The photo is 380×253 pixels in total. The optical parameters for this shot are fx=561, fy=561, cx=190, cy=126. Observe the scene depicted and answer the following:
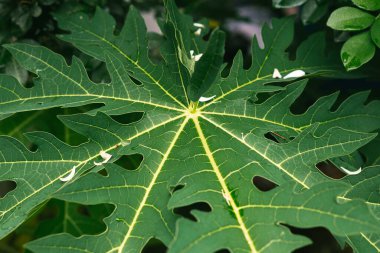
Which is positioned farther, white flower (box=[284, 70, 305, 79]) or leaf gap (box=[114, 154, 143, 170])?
leaf gap (box=[114, 154, 143, 170])

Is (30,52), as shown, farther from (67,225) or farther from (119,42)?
(67,225)

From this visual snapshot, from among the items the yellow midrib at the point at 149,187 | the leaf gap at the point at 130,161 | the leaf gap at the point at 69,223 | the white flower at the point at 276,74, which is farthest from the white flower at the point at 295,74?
the leaf gap at the point at 69,223

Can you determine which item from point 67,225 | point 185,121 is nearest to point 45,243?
point 185,121

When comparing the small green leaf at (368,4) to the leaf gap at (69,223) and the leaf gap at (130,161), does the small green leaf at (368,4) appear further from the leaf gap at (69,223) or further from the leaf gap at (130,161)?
the leaf gap at (69,223)

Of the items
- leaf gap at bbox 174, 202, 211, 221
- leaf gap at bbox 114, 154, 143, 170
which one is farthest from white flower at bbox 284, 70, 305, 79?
leaf gap at bbox 174, 202, 211, 221

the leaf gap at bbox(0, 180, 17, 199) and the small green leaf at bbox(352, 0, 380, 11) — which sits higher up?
the leaf gap at bbox(0, 180, 17, 199)

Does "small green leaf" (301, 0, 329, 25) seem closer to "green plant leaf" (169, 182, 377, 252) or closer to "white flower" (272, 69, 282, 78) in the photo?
"white flower" (272, 69, 282, 78)

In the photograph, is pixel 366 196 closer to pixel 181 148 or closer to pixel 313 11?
pixel 181 148

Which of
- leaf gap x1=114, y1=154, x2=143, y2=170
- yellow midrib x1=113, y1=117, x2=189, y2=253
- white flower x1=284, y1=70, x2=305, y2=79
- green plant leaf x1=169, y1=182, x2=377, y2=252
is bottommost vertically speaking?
green plant leaf x1=169, y1=182, x2=377, y2=252
